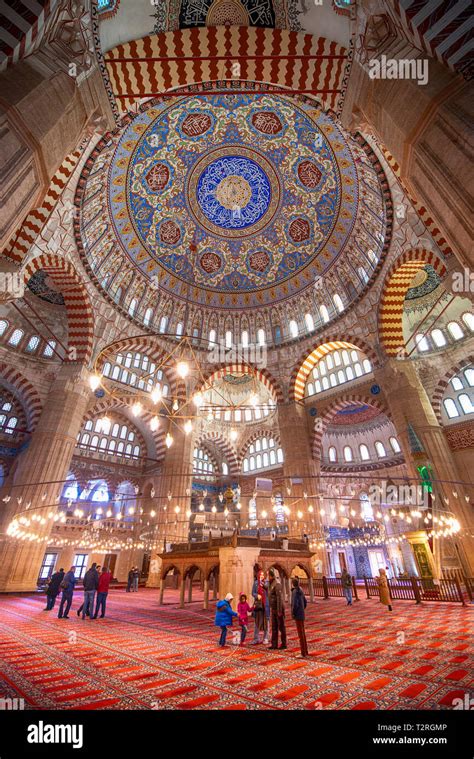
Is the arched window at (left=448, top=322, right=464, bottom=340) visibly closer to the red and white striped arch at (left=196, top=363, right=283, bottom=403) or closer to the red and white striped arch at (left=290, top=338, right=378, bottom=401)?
the red and white striped arch at (left=290, top=338, right=378, bottom=401)

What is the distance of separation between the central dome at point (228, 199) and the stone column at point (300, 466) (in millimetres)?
7892

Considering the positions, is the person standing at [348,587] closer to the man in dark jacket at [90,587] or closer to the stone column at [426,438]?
the stone column at [426,438]

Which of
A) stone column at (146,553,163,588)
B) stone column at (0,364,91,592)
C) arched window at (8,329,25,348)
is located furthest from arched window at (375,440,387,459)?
arched window at (8,329,25,348)

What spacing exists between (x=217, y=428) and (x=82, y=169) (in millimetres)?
18683

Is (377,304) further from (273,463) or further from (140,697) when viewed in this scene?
(140,697)

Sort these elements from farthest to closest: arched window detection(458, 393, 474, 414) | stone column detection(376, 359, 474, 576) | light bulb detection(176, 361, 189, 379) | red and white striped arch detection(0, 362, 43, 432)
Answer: arched window detection(458, 393, 474, 414), red and white striped arch detection(0, 362, 43, 432), stone column detection(376, 359, 474, 576), light bulb detection(176, 361, 189, 379)

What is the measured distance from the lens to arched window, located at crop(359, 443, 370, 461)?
24.5 m

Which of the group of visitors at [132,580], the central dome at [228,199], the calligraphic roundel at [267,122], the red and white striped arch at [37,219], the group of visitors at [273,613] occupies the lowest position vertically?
the group of visitors at [273,613]

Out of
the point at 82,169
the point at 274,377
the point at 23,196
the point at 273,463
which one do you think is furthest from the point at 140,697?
the point at 273,463

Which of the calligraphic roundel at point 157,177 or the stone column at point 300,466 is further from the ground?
the calligraphic roundel at point 157,177

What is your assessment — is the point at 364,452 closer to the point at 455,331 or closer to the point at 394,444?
the point at 394,444

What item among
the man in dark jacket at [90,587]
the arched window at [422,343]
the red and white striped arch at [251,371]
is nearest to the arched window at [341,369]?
the arched window at [422,343]

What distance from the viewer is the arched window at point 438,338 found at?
58.6ft

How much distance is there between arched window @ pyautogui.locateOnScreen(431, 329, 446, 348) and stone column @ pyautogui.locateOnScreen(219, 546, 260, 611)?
15.0 metres
